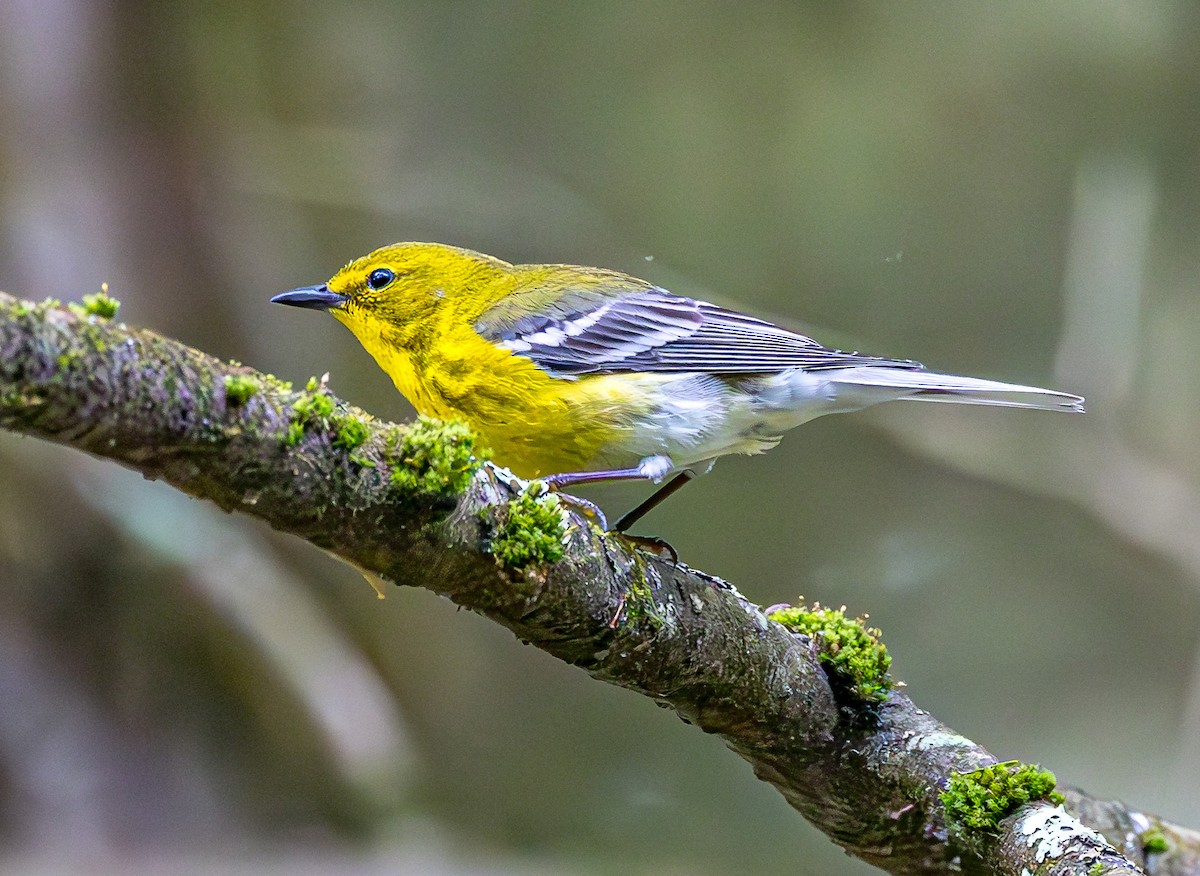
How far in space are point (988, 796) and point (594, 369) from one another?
1.87 metres

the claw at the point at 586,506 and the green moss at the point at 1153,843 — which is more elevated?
the claw at the point at 586,506

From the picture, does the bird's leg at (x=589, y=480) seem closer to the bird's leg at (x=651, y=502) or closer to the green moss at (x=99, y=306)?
the bird's leg at (x=651, y=502)

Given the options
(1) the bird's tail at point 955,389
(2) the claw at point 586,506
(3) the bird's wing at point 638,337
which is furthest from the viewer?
(3) the bird's wing at point 638,337

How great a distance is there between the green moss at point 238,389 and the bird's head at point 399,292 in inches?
90.3

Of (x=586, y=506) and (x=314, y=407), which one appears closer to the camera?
(x=314, y=407)

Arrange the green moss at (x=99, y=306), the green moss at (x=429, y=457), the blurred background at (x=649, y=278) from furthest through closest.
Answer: the blurred background at (x=649, y=278)
the green moss at (x=429, y=457)
the green moss at (x=99, y=306)

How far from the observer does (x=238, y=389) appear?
165 centimetres

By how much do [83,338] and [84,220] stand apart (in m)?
4.70

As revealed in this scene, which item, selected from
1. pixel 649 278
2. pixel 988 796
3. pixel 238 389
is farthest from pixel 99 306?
pixel 649 278

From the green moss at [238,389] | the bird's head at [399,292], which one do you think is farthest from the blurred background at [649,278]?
the green moss at [238,389]

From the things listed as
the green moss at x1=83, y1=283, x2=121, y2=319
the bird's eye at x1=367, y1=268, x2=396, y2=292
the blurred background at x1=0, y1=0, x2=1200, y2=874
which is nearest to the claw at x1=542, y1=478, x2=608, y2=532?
the green moss at x1=83, y1=283, x2=121, y2=319

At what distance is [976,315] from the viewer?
26.2 feet

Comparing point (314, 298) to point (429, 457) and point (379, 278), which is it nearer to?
point (379, 278)

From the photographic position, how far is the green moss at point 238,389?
165 centimetres
